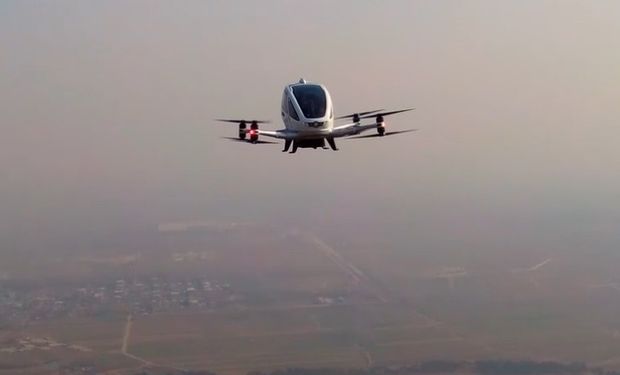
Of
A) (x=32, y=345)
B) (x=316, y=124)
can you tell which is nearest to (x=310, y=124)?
(x=316, y=124)

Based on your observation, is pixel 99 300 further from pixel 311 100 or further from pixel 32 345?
pixel 311 100

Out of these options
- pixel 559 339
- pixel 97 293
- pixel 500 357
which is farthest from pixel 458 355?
pixel 97 293

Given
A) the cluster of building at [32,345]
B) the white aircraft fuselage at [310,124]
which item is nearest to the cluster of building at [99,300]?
the cluster of building at [32,345]

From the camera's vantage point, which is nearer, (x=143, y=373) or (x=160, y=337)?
(x=143, y=373)

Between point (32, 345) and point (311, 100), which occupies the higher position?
point (311, 100)

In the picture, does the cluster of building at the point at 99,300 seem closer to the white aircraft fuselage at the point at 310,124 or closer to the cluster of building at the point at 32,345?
the cluster of building at the point at 32,345

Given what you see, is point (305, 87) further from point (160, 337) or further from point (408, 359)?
point (160, 337)

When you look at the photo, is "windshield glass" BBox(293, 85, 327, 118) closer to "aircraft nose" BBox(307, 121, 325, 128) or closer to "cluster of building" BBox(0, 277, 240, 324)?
"aircraft nose" BBox(307, 121, 325, 128)

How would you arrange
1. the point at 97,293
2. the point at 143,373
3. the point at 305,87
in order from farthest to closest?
the point at 97,293 < the point at 143,373 < the point at 305,87
